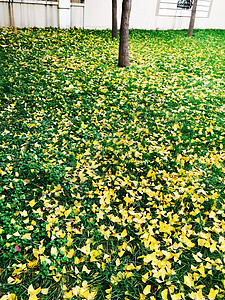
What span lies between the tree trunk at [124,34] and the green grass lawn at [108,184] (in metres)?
0.52

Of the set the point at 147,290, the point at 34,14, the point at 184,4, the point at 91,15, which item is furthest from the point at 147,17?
the point at 147,290

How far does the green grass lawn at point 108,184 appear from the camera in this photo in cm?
216

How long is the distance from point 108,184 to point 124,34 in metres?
4.89

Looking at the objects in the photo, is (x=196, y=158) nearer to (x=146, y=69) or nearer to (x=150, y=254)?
(x=150, y=254)

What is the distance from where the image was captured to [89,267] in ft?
7.34

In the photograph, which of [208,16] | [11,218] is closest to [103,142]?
[11,218]

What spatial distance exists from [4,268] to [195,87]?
227 inches

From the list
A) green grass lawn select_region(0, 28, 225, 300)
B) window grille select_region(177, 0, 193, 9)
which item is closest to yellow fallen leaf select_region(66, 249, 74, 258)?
green grass lawn select_region(0, 28, 225, 300)

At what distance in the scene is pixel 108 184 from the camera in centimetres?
315

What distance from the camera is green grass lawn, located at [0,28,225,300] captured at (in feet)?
7.09

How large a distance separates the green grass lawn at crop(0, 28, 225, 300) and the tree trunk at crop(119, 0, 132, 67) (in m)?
0.52

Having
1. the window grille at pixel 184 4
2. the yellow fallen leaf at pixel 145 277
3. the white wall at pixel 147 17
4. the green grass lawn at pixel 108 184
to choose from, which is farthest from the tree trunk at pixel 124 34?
the window grille at pixel 184 4

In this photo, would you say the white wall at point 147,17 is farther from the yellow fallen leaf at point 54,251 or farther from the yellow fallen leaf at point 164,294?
the yellow fallen leaf at point 164,294

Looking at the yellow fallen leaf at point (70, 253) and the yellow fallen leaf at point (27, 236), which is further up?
the yellow fallen leaf at point (27, 236)
